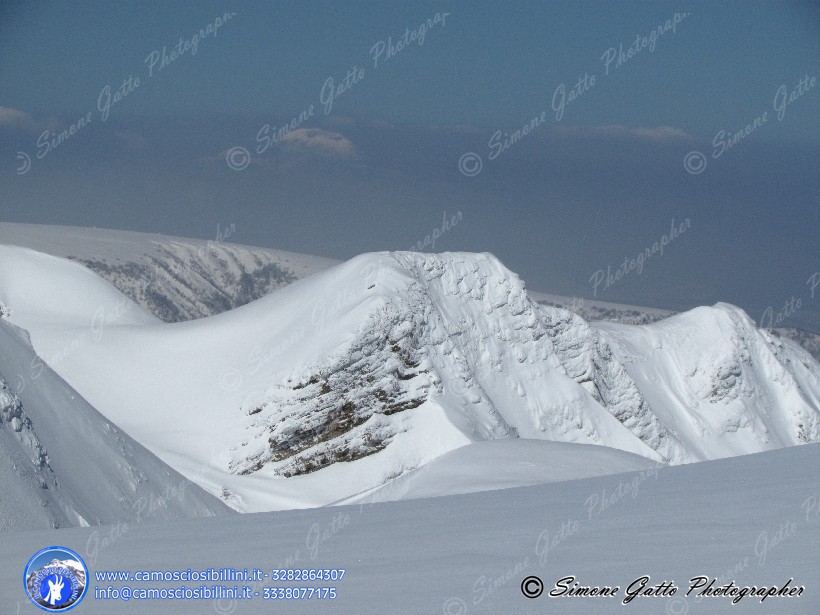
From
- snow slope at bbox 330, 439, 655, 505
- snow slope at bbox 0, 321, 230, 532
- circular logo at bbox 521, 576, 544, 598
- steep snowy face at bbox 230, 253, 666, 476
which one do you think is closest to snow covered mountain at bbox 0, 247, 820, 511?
steep snowy face at bbox 230, 253, 666, 476

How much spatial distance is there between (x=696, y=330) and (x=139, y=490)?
296ft

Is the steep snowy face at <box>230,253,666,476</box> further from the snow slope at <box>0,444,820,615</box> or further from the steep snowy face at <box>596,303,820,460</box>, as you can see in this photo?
the snow slope at <box>0,444,820,615</box>

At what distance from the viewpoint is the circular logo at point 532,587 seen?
23.3ft

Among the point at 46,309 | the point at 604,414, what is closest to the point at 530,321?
the point at 604,414

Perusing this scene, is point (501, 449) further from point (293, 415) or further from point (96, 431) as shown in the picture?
point (293, 415)

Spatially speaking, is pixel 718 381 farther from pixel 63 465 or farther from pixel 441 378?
pixel 63 465

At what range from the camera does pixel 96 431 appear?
18.8 metres

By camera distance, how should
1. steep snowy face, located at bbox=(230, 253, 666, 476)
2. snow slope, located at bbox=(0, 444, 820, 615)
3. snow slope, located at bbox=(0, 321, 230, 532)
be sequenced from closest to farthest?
1. snow slope, located at bbox=(0, 444, 820, 615)
2. snow slope, located at bbox=(0, 321, 230, 532)
3. steep snowy face, located at bbox=(230, 253, 666, 476)

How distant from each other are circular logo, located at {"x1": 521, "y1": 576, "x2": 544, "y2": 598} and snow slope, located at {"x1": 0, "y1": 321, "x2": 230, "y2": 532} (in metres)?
8.80

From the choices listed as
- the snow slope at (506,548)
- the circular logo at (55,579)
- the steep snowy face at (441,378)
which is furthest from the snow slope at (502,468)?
the steep snowy face at (441,378)

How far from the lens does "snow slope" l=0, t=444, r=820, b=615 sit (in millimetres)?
7031

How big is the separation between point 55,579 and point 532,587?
3578mm

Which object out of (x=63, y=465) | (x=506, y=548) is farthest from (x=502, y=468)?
(x=506, y=548)

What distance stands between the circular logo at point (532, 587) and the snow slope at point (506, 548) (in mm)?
59
